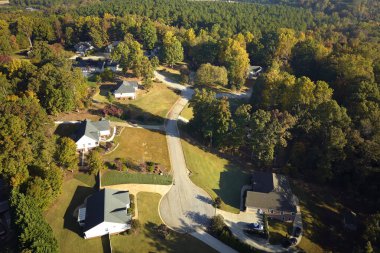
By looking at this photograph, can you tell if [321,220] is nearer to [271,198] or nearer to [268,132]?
[271,198]

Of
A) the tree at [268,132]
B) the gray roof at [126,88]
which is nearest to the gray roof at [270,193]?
the tree at [268,132]

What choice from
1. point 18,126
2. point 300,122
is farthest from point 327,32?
point 18,126

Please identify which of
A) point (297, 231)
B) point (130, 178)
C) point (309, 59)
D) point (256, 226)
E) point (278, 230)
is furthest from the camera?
point (309, 59)

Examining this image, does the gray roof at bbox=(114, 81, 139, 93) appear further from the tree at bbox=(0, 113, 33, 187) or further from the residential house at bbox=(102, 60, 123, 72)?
the tree at bbox=(0, 113, 33, 187)

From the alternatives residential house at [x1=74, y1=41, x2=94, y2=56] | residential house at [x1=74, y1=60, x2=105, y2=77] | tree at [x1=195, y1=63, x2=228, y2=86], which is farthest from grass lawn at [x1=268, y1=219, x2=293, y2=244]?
residential house at [x1=74, y1=41, x2=94, y2=56]

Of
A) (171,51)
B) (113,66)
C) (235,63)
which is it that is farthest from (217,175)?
(171,51)

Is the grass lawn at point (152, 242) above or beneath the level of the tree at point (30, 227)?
beneath

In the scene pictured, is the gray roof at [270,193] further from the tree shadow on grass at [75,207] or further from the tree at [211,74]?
the tree at [211,74]

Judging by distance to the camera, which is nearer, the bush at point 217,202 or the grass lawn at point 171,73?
the bush at point 217,202
